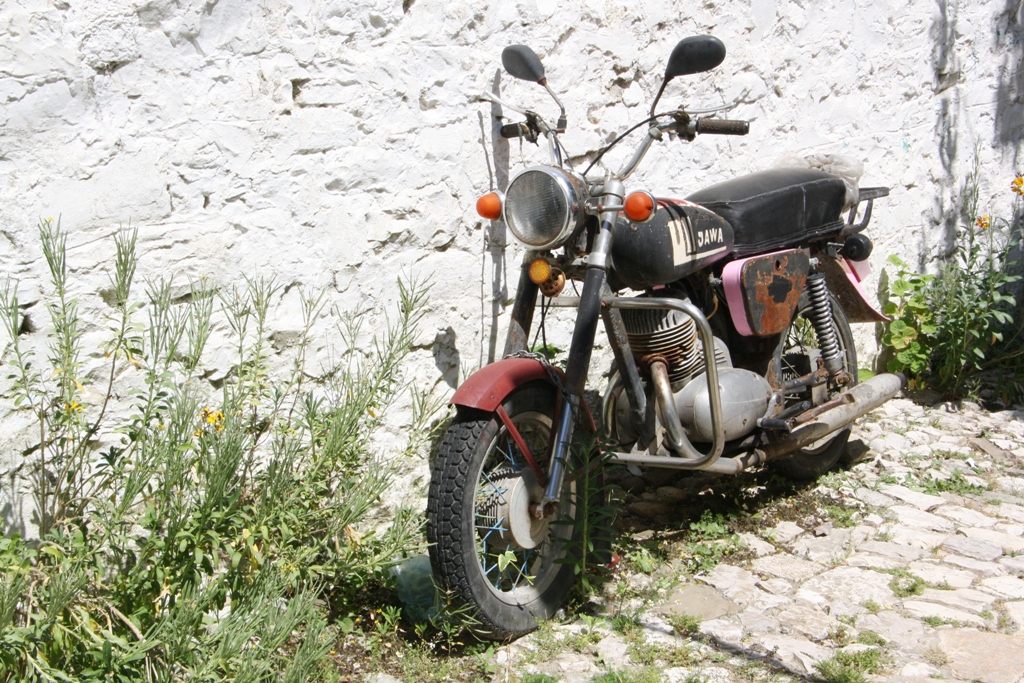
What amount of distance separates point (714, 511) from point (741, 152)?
177cm

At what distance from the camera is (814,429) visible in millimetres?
3902

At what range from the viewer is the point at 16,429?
2705 millimetres

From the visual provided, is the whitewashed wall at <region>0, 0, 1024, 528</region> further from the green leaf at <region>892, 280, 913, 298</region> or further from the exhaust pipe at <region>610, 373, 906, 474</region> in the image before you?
the green leaf at <region>892, 280, 913, 298</region>

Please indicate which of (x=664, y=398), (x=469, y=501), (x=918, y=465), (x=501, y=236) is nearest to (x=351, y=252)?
(x=501, y=236)

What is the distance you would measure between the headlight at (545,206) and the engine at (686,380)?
0.51 metres

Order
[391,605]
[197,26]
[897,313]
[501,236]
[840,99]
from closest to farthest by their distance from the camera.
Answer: [197,26]
[391,605]
[501,236]
[840,99]
[897,313]

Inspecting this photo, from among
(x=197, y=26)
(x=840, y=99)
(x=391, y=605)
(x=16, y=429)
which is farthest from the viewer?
(x=840, y=99)

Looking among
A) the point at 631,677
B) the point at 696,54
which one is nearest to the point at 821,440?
the point at 631,677

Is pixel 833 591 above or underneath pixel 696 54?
underneath

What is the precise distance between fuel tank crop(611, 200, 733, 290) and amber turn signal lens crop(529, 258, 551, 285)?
0.25 meters

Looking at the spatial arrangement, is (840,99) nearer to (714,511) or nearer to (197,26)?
(714,511)

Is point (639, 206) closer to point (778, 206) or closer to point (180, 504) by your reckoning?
point (778, 206)

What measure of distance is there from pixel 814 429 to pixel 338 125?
219 cm

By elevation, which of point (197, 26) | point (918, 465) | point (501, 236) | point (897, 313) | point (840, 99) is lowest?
point (918, 465)
